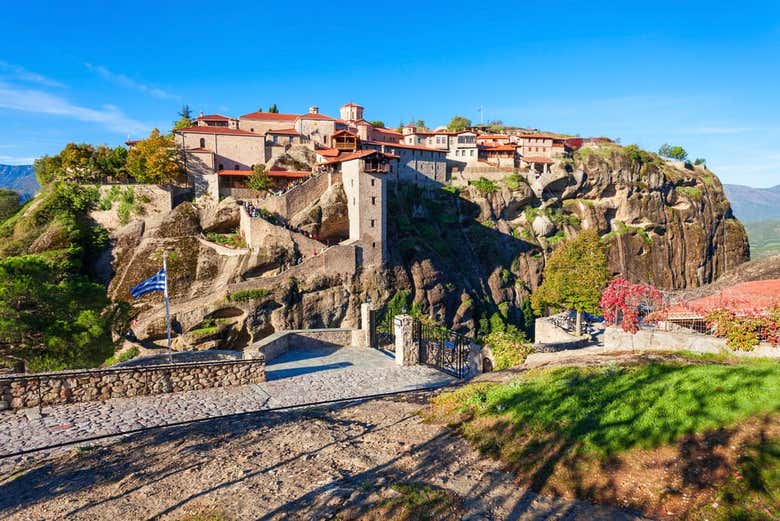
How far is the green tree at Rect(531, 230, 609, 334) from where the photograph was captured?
25.0 m

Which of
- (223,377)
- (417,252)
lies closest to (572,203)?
(417,252)

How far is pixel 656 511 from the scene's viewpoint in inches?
211

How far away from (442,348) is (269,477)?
9923 mm

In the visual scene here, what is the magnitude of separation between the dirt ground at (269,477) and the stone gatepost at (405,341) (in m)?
5.75

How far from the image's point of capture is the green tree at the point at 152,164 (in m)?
35.0

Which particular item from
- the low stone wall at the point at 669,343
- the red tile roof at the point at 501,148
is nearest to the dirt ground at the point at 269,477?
the low stone wall at the point at 669,343

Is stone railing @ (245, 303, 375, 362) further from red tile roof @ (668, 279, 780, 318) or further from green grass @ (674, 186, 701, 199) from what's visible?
green grass @ (674, 186, 701, 199)

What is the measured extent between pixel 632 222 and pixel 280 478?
213ft

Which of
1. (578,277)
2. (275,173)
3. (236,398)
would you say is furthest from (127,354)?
(578,277)

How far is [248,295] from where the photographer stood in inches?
A: 1128

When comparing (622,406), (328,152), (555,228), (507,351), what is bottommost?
(507,351)

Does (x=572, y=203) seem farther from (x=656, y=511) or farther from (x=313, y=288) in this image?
(x=656, y=511)

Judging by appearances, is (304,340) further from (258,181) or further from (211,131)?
(211,131)

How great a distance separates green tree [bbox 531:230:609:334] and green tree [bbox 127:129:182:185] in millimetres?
30621
